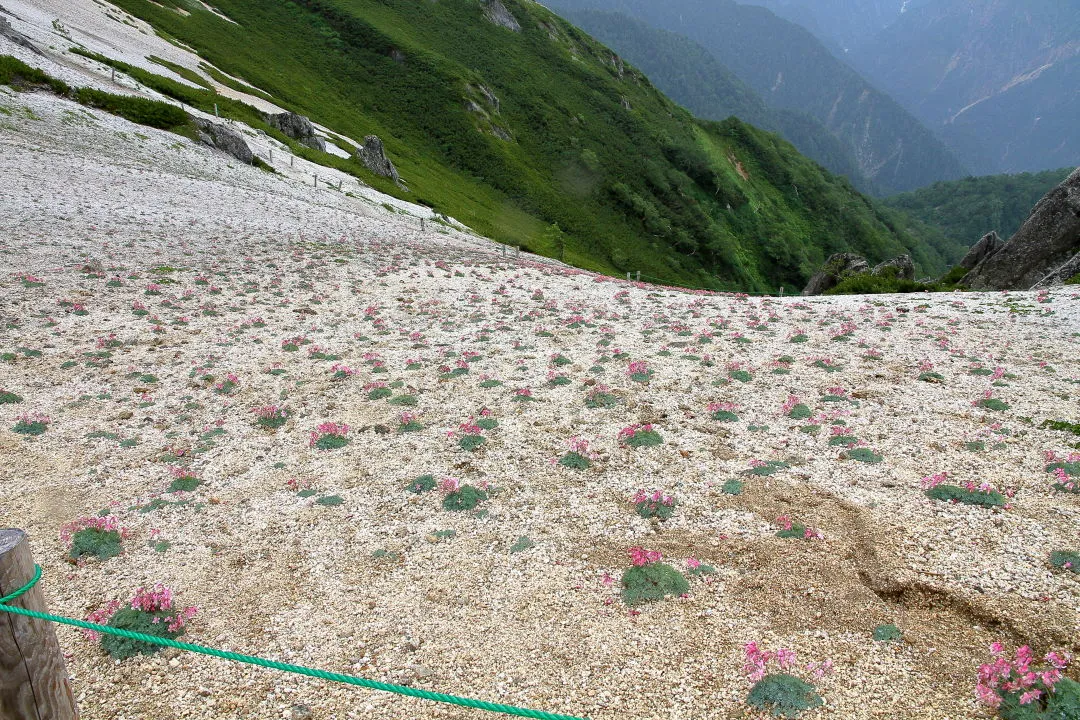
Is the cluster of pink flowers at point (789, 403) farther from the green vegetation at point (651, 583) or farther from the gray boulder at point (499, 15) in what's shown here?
the gray boulder at point (499, 15)

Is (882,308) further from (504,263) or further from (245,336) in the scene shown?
(245,336)

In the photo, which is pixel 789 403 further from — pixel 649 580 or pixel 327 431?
pixel 327 431

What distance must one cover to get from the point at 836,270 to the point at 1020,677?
198ft

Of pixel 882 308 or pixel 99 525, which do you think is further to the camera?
pixel 882 308

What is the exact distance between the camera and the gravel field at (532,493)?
24.2ft

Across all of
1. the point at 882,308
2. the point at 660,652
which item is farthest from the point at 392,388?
the point at 882,308

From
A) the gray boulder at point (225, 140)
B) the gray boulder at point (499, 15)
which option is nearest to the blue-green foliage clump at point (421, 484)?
the gray boulder at point (225, 140)

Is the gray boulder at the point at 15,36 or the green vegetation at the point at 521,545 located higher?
the green vegetation at the point at 521,545

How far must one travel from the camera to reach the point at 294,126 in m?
76.7

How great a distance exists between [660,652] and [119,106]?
2778 inches

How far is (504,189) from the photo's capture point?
11269cm

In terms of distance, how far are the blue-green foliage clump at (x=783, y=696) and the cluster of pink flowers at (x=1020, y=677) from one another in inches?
74.7

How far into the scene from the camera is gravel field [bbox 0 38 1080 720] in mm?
7379

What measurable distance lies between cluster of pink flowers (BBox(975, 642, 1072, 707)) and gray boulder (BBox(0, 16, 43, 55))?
84580 millimetres
